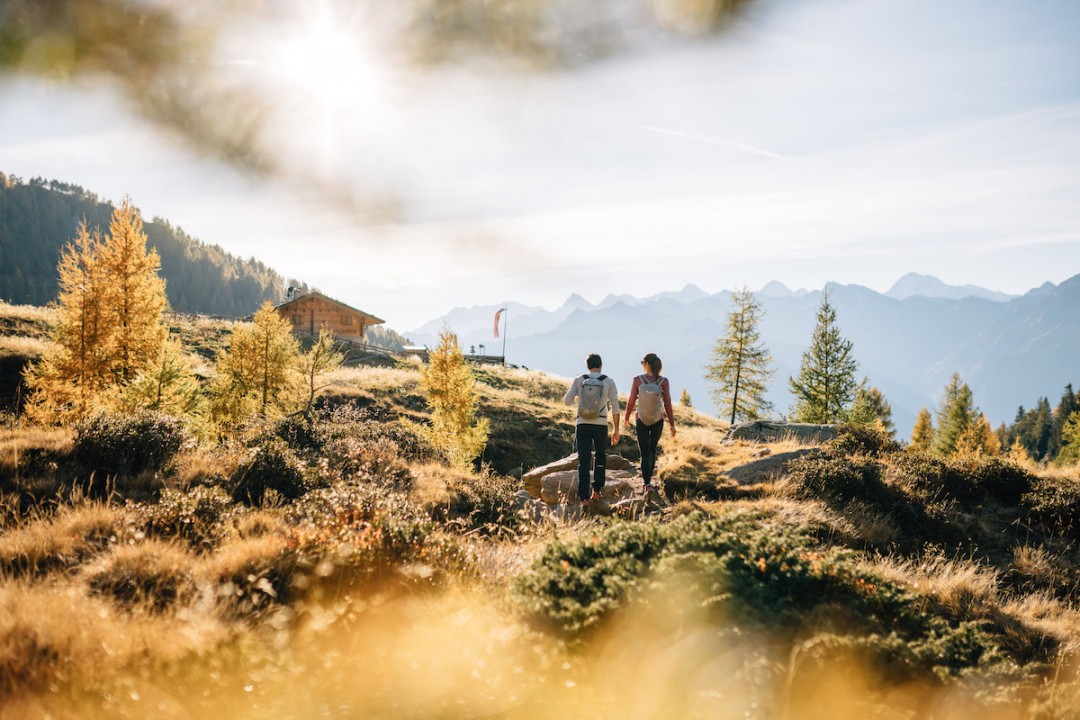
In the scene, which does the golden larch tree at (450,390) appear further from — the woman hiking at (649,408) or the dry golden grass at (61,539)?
the dry golden grass at (61,539)

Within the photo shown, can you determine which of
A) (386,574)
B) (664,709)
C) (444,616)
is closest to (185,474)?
(386,574)

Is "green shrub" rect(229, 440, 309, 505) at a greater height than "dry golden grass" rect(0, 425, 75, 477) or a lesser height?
lesser

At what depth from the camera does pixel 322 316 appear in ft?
191

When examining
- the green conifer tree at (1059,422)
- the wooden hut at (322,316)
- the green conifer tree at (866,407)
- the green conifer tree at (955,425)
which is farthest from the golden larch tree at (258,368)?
the green conifer tree at (1059,422)

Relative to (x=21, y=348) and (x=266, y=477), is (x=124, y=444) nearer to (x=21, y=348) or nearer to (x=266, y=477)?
(x=266, y=477)

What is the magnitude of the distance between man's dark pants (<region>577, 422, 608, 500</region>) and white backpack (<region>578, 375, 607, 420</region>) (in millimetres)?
280

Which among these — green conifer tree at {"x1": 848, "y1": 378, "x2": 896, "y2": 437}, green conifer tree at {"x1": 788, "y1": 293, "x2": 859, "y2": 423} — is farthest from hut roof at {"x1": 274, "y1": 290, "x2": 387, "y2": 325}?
green conifer tree at {"x1": 848, "y1": 378, "x2": 896, "y2": 437}

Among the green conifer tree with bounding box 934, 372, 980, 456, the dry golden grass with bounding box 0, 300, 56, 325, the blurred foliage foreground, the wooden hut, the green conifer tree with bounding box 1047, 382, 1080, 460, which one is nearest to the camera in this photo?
the blurred foliage foreground

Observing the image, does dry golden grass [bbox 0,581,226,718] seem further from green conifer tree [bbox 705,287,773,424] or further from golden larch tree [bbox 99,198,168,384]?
green conifer tree [bbox 705,287,773,424]

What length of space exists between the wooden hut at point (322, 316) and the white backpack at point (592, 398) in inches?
2056

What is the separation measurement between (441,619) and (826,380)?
42907 millimetres

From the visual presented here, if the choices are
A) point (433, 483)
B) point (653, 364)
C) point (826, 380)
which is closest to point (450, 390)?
point (433, 483)

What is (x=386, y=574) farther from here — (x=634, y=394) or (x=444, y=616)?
(x=634, y=394)

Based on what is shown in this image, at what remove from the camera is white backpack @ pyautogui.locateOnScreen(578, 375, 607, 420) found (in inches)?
378
